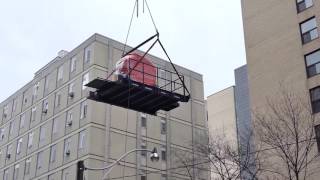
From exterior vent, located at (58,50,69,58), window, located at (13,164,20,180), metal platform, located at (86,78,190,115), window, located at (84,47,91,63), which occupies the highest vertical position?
exterior vent, located at (58,50,69,58)

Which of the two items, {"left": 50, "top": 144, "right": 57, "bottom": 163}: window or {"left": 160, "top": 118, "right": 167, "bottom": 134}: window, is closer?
{"left": 50, "top": 144, "right": 57, "bottom": 163}: window

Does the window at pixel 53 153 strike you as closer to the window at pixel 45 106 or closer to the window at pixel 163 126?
the window at pixel 45 106

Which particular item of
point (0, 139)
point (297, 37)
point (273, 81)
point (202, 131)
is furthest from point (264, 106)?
point (0, 139)

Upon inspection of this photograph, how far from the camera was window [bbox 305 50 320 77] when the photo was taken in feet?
140

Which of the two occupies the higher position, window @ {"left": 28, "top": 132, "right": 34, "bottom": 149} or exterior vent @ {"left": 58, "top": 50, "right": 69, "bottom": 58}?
exterior vent @ {"left": 58, "top": 50, "right": 69, "bottom": 58}

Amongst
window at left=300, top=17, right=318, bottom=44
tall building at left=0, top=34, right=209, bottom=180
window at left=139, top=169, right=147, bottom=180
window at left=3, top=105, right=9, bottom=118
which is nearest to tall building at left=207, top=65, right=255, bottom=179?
tall building at left=0, top=34, right=209, bottom=180

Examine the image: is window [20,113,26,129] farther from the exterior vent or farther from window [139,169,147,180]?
window [139,169,147,180]

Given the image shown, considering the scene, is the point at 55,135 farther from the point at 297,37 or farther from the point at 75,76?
the point at 297,37

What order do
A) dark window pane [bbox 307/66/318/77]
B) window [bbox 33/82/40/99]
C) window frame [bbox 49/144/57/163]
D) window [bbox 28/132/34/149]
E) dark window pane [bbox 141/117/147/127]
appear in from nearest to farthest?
dark window pane [bbox 307/66/318/77] → dark window pane [bbox 141/117/147/127] → window frame [bbox 49/144/57/163] → window [bbox 28/132/34/149] → window [bbox 33/82/40/99]

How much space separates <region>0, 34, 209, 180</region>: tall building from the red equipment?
97.3 ft

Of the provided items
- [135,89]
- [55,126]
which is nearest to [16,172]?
[55,126]

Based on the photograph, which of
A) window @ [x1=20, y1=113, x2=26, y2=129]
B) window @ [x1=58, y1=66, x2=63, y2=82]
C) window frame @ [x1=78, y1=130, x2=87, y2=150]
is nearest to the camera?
window frame @ [x1=78, y1=130, x2=87, y2=150]

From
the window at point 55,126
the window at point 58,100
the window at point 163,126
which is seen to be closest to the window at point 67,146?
the window at point 55,126

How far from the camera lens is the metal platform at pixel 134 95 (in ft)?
62.4
